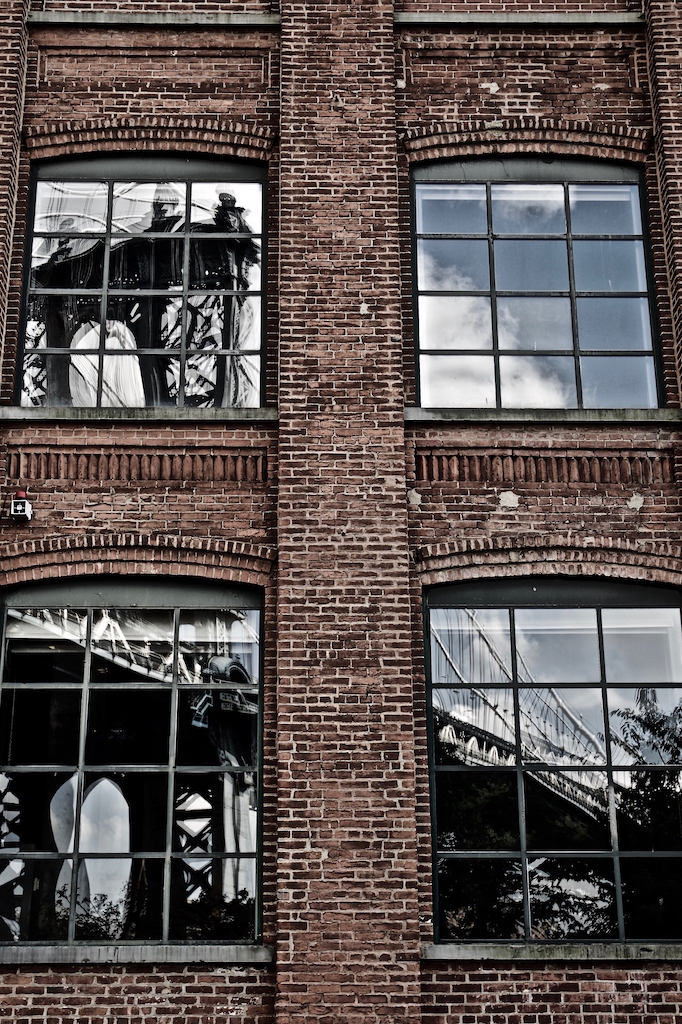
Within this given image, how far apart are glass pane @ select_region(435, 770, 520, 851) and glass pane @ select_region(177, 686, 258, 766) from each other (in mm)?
1606


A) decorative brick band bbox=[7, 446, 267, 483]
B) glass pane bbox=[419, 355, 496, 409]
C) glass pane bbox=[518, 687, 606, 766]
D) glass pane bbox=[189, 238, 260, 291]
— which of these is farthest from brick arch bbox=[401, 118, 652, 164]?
glass pane bbox=[518, 687, 606, 766]

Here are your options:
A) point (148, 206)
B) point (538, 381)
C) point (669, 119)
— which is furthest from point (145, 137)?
point (669, 119)

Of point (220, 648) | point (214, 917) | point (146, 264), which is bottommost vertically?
point (214, 917)

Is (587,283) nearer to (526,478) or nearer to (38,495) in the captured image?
(526,478)

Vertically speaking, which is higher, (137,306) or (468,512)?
(137,306)

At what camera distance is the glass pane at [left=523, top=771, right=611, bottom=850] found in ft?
30.1

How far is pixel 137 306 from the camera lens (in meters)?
10.5

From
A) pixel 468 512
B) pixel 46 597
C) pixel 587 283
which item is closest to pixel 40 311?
pixel 46 597

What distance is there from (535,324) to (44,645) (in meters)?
5.34

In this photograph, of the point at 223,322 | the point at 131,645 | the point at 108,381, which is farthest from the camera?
the point at 223,322

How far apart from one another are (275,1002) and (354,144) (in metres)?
7.49

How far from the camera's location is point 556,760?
9.34m

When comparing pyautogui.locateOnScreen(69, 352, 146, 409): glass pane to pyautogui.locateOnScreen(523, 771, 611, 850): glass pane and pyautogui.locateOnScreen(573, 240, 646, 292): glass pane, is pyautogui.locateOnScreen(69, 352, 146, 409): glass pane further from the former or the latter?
pyautogui.locateOnScreen(523, 771, 611, 850): glass pane

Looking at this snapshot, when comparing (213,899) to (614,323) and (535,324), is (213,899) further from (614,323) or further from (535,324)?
(614,323)
